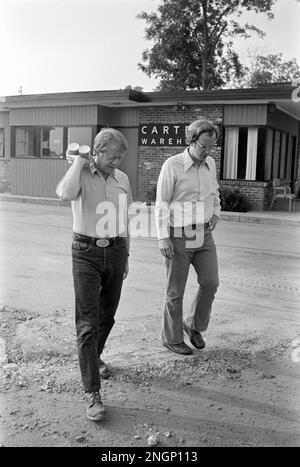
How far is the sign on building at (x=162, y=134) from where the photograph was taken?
17.7m

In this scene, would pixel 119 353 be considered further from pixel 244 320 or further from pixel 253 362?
pixel 244 320

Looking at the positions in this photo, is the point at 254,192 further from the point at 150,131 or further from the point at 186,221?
the point at 186,221

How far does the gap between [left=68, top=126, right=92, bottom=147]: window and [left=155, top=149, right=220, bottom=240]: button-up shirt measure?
49.4 feet

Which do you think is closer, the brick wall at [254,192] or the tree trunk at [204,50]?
the brick wall at [254,192]

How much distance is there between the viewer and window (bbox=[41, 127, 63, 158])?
65.4 feet

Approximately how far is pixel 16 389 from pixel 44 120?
17.2 metres

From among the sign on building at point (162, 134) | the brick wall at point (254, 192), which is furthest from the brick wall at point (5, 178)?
the brick wall at point (254, 192)

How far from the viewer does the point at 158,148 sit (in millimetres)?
18266

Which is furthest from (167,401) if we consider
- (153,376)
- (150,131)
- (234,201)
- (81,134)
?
(81,134)

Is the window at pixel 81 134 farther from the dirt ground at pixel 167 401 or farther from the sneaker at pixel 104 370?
the sneaker at pixel 104 370

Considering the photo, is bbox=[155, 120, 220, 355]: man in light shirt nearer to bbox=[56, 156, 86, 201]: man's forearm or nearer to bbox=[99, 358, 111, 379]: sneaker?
Answer: bbox=[99, 358, 111, 379]: sneaker

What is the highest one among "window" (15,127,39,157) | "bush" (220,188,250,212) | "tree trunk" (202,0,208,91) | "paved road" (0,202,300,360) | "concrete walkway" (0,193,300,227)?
"tree trunk" (202,0,208,91)

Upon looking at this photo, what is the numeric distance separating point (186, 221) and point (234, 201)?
477 inches

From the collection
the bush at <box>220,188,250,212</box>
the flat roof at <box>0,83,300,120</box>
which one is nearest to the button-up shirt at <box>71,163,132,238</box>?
the flat roof at <box>0,83,300,120</box>
